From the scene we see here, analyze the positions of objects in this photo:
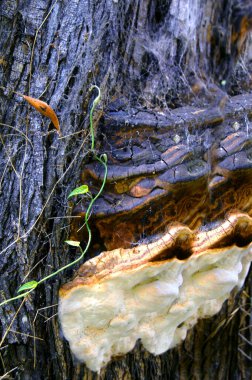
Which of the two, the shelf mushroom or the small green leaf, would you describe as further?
the small green leaf

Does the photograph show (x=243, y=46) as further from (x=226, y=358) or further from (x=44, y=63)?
(x=226, y=358)

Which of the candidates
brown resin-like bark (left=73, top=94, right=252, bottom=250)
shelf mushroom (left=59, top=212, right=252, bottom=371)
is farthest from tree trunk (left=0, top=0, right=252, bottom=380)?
shelf mushroom (left=59, top=212, right=252, bottom=371)

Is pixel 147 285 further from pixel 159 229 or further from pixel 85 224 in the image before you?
pixel 85 224

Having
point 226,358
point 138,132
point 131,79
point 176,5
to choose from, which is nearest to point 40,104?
point 138,132

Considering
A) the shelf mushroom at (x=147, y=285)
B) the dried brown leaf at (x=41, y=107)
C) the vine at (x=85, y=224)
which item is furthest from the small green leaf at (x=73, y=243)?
the dried brown leaf at (x=41, y=107)

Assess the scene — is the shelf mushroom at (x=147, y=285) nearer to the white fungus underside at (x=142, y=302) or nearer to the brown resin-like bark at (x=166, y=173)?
the white fungus underside at (x=142, y=302)

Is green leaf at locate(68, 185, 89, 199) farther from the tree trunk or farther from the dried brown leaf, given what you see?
the dried brown leaf

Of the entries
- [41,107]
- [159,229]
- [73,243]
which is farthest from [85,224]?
[41,107]
